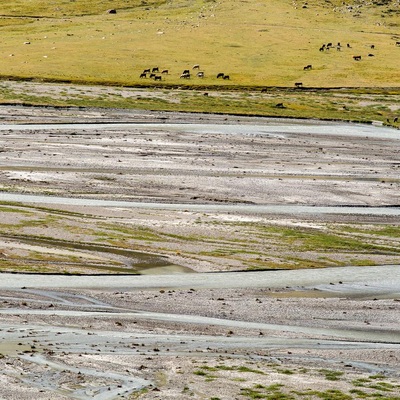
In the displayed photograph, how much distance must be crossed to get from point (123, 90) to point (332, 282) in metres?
58.6

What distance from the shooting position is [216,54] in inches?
4493

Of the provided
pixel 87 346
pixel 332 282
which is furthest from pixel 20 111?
pixel 87 346

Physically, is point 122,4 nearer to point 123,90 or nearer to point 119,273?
point 123,90

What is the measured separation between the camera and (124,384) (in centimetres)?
2594

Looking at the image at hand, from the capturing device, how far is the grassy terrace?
88812 mm

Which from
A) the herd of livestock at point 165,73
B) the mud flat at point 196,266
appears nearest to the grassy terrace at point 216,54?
the herd of livestock at point 165,73

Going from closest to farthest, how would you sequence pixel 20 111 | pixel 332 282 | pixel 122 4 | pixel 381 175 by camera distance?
pixel 332 282
pixel 381 175
pixel 20 111
pixel 122 4

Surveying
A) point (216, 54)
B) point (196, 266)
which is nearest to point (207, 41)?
point (216, 54)

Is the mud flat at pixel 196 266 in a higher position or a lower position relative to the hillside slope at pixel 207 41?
lower

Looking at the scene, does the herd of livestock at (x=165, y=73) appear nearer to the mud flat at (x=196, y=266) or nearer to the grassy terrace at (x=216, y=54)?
the grassy terrace at (x=216, y=54)

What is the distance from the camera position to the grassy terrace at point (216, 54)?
88.8 m

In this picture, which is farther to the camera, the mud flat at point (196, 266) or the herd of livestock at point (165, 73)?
the herd of livestock at point (165, 73)

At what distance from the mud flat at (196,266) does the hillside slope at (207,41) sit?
3272cm

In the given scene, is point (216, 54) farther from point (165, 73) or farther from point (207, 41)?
point (165, 73)
